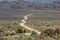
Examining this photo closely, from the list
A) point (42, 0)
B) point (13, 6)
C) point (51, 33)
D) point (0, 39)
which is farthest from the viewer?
point (42, 0)

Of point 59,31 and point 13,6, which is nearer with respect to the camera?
point 59,31

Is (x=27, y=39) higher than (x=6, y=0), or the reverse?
(x=27, y=39)

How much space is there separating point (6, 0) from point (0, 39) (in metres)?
164

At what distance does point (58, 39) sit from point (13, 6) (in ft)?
409

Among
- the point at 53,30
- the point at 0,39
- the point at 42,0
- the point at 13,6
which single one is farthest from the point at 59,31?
the point at 42,0

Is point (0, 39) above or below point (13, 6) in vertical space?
above

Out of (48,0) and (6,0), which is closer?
(6,0)

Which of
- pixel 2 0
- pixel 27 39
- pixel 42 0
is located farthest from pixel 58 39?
pixel 42 0

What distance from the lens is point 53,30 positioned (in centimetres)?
2400

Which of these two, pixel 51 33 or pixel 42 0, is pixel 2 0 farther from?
pixel 51 33

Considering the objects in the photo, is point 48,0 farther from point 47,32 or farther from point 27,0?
point 47,32

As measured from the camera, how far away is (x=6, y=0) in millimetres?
178125

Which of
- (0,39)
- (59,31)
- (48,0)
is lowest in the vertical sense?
(48,0)

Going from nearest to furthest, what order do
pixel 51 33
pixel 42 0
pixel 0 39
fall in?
1. pixel 0 39
2. pixel 51 33
3. pixel 42 0
